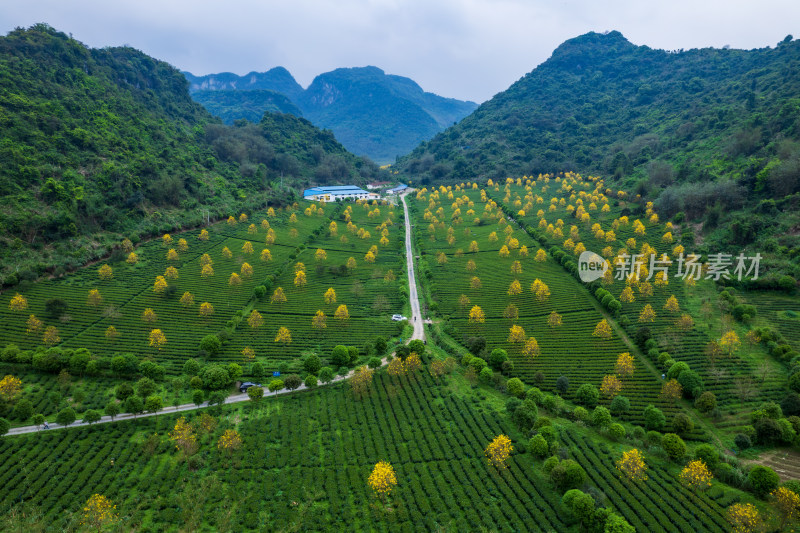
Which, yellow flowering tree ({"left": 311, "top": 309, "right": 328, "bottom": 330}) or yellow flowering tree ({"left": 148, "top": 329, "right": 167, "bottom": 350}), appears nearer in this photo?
yellow flowering tree ({"left": 148, "top": 329, "right": 167, "bottom": 350})

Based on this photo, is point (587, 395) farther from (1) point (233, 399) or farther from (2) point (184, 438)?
(2) point (184, 438)

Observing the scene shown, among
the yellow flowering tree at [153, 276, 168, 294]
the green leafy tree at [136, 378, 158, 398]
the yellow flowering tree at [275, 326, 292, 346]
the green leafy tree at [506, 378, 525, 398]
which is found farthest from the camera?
the yellow flowering tree at [153, 276, 168, 294]

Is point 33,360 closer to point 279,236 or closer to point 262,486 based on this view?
point 262,486

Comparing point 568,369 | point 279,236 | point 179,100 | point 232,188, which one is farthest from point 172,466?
point 179,100

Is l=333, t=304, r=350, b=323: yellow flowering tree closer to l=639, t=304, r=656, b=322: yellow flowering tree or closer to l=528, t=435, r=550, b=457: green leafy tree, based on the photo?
l=528, t=435, r=550, b=457: green leafy tree

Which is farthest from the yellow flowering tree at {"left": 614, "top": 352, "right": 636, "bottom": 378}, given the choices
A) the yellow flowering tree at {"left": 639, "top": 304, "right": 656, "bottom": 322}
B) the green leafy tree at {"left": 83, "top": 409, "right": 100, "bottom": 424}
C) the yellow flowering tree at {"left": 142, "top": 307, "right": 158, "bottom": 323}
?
the yellow flowering tree at {"left": 142, "top": 307, "right": 158, "bottom": 323}

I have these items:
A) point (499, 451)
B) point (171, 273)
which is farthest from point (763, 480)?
point (171, 273)

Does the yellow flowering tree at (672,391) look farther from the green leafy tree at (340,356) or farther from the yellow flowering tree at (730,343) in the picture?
the green leafy tree at (340,356)
